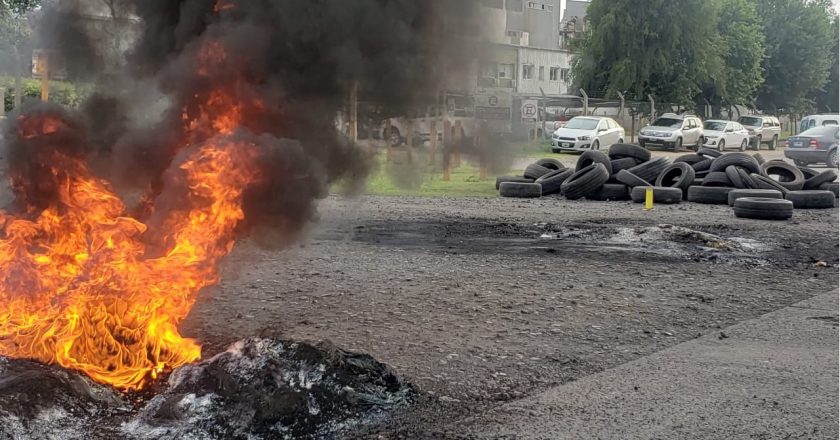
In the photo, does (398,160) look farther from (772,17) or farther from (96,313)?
(772,17)

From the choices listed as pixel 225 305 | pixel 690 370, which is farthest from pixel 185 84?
pixel 690 370

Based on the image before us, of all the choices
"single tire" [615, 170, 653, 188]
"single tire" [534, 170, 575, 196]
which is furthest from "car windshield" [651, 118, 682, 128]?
"single tire" [615, 170, 653, 188]

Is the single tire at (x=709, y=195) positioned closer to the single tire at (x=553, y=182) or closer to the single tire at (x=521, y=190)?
the single tire at (x=553, y=182)

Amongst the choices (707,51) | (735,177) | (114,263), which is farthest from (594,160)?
(707,51)

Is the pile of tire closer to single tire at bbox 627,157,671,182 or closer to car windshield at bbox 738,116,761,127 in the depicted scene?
single tire at bbox 627,157,671,182

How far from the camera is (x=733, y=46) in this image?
151ft

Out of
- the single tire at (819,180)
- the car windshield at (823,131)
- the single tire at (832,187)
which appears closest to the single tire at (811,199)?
the single tire at (819,180)

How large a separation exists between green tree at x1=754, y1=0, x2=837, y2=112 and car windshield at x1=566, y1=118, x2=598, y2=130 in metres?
29.3

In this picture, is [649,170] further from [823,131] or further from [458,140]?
[823,131]

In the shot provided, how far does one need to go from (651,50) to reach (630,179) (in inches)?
897

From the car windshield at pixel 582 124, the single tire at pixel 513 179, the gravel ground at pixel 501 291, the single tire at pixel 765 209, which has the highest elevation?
the car windshield at pixel 582 124

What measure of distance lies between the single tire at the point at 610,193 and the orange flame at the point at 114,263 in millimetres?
11755

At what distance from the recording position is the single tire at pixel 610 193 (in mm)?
15914

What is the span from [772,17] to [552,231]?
5089 cm
